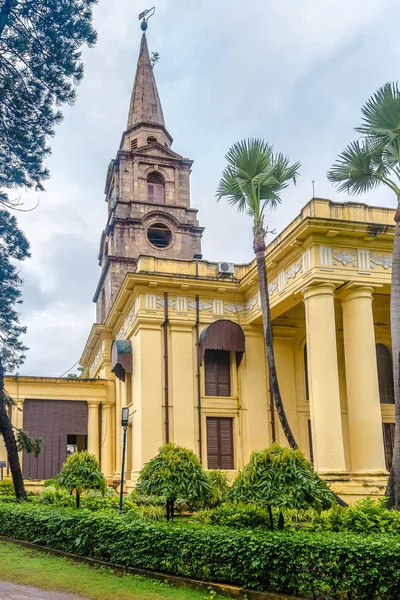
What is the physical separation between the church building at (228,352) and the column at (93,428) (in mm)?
46

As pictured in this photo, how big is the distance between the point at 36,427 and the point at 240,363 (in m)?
9.74

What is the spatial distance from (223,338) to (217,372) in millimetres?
1482

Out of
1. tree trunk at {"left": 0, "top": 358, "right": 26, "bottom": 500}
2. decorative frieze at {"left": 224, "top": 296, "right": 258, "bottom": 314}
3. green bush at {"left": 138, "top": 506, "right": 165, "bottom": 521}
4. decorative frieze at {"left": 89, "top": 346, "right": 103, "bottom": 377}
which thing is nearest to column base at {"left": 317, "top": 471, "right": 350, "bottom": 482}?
green bush at {"left": 138, "top": 506, "right": 165, "bottom": 521}

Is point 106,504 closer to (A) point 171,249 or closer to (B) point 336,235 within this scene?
(B) point 336,235

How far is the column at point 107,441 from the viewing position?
27031 mm

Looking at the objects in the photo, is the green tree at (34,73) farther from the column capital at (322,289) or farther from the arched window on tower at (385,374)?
the arched window on tower at (385,374)

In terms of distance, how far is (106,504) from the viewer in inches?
632

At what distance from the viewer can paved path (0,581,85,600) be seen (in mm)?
8578

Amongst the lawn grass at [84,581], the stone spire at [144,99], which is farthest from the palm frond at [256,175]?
the stone spire at [144,99]

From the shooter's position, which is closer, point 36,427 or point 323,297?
point 323,297

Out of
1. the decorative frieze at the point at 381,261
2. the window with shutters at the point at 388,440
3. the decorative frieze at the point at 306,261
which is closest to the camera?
the decorative frieze at the point at 306,261

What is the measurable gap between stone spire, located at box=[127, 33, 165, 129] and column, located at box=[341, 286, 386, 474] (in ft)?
69.1

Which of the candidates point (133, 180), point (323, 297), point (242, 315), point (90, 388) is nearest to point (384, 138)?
point (323, 297)

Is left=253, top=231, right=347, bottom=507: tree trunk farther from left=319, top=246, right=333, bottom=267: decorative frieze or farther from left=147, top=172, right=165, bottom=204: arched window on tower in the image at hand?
left=147, top=172, right=165, bottom=204: arched window on tower
